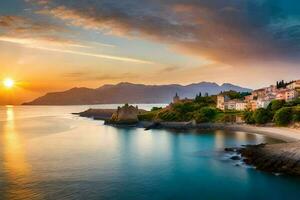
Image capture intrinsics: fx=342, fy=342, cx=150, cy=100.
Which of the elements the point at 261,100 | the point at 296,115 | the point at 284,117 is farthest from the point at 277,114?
the point at 261,100

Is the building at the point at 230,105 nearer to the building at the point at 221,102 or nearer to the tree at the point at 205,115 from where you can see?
the building at the point at 221,102

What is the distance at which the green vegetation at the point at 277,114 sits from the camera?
276 ft

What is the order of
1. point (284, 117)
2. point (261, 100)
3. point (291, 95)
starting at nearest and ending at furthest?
point (284, 117) < point (291, 95) < point (261, 100)

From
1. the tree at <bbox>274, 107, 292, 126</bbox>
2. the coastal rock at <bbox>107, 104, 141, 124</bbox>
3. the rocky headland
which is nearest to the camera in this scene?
the rocky headland

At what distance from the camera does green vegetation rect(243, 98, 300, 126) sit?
276 feet

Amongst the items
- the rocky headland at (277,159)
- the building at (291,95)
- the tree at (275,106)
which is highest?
the building at (291,95)

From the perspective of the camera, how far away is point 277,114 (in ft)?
283

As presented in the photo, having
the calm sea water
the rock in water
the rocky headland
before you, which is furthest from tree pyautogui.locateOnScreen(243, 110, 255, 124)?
the rocky headland

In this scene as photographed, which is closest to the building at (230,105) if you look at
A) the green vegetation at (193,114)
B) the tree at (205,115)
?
the green vegetation at (193,114)

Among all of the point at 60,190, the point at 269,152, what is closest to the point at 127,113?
the point at 269,152

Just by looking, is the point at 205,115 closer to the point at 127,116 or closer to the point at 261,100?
the point at 261,100

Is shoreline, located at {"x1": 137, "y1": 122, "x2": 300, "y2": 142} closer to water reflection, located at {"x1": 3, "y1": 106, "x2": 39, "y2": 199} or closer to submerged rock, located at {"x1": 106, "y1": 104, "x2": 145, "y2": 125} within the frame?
submerged rock, located at {"x1": 106, "y1": 104, "x2": 145, "y2": 125}

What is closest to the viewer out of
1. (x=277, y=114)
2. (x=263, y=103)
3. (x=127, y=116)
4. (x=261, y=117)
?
(x=277, y=114)

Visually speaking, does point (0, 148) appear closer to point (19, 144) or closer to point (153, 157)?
point (19, 144)
